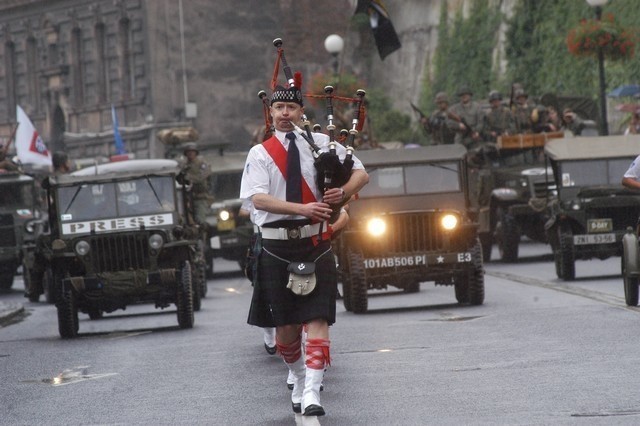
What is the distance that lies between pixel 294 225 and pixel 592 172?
16149 mm

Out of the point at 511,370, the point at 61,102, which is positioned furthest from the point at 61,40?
the point at 511,370

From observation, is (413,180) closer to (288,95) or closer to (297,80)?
(297,80)

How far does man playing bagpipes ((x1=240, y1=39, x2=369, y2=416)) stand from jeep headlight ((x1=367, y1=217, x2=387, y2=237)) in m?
10.1

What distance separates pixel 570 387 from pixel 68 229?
10.5m

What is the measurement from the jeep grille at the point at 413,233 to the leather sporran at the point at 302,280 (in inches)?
406

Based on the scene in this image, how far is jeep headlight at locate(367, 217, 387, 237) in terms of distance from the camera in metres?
20.2

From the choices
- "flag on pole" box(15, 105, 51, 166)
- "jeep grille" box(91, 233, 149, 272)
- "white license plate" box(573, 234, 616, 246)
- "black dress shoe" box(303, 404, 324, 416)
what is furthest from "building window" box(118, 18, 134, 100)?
"black dress shoe" box(303, 404, 324, 416)

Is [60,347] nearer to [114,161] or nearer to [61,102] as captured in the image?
[114,161]

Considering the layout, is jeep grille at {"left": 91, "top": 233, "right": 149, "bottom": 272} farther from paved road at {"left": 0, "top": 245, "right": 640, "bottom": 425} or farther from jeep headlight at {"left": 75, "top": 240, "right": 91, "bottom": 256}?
paved road at {"left": 0, "top": 245, "right": 640, "bottom": 425}

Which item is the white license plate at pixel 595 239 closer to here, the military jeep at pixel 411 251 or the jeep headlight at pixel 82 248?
the military jeep at pixel 411 251

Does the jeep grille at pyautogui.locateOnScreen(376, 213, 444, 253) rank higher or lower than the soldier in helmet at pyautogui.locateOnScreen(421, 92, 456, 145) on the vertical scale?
lower

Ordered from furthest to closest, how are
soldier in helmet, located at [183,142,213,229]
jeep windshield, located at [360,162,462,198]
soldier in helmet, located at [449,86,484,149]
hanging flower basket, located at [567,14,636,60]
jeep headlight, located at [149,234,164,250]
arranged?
hanging flower basket, located at [567,14,636,60], soldier in helmet, located at [449,86,484,149], soldier in helmet, located at [183,142,213,229], jeep windshield, located at [360,162,462,198], jeep headlight, located at [149,234,164,250]

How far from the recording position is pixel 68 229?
20.3 meters

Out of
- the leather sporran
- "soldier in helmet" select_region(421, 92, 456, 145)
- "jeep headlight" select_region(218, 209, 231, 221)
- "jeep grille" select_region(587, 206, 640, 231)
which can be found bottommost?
"jeep grille" select_region(587, 206, 640, 231)
